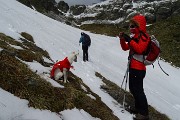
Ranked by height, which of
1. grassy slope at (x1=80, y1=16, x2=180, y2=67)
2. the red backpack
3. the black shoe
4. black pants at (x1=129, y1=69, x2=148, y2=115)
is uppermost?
the red backpack

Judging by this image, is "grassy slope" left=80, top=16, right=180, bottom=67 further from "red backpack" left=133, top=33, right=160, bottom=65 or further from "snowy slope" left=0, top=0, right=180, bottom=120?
"red backpack" left=133, top=33, right=160, bottom=65

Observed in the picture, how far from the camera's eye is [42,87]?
20.5ft

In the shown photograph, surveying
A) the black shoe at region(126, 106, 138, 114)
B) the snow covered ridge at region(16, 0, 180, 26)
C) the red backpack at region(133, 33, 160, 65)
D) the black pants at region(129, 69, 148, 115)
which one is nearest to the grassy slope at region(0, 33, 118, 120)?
the black pants at region(129, 69, 148, 115)

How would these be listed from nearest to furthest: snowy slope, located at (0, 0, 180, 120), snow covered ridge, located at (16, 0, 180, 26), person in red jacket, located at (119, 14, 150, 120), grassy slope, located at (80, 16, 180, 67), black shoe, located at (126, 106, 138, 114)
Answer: person in red jacket, located at (119, 14, 150, 120)
black shoe, located at (126, 106, 138, 114)
snowy slope, located at (0, 0, 180, 120)
grassy slope, located at (80, 16, 180, 67)
snow covered ridge, located at (16, 0, 180, 26)

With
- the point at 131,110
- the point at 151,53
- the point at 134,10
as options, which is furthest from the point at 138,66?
the point at 134,10

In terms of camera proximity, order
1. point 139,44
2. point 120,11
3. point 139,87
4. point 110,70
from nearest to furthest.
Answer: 1. point 139,44
2. point 139,87
3. point 110,70
4. point 120,11

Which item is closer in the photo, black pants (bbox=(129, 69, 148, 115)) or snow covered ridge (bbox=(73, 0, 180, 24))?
black pants (bbox=(129, 69, 148, 115))

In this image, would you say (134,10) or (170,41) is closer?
(170,41)

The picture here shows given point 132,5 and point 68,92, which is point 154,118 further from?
point 132,5

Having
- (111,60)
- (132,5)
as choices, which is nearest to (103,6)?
(132,5)

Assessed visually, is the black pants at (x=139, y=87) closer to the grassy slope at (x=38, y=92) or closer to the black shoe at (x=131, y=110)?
the black shoe at (x=131, y=110)

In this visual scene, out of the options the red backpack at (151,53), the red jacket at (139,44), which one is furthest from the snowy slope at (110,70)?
the red backpack at (151,53)

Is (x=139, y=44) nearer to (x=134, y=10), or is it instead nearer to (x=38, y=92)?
(x=38, y=92)

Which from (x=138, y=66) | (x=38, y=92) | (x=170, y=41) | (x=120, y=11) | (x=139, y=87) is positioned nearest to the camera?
(x=38, y=92)
